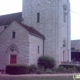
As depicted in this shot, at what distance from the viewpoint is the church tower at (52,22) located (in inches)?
1340

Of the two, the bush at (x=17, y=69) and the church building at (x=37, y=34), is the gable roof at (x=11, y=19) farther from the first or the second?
the bush at (x=17, y=69)

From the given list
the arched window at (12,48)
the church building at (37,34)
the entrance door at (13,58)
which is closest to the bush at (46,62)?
the church building at (37,34)

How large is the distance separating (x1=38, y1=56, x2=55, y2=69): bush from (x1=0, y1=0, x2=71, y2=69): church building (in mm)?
880

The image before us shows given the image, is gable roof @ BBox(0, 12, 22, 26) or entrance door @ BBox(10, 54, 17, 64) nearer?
entrance door @ BBox(10, 54, 17, 64)

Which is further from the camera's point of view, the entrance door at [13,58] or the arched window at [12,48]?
the entrance door at [13,58]

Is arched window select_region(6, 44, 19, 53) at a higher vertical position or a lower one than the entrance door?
higher

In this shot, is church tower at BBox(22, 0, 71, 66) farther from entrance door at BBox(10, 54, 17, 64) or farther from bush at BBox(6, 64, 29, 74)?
bush at BBox(6, 64, 29, 74)

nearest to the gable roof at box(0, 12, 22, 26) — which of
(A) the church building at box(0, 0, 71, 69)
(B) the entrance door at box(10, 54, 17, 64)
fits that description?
(A) the church building at box(0, 0, 71, 69)

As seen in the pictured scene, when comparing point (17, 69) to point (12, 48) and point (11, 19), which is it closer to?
point (12, 48)

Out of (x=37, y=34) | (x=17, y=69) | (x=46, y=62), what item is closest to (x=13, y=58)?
(x=46, y=62)

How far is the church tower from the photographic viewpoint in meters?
34.0

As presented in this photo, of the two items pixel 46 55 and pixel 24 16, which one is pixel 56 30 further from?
pixel 24 16

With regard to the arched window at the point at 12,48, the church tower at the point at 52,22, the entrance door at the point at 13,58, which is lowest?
the entrance door at the point at 13,58

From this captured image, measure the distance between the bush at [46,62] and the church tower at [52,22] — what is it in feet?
6.43
